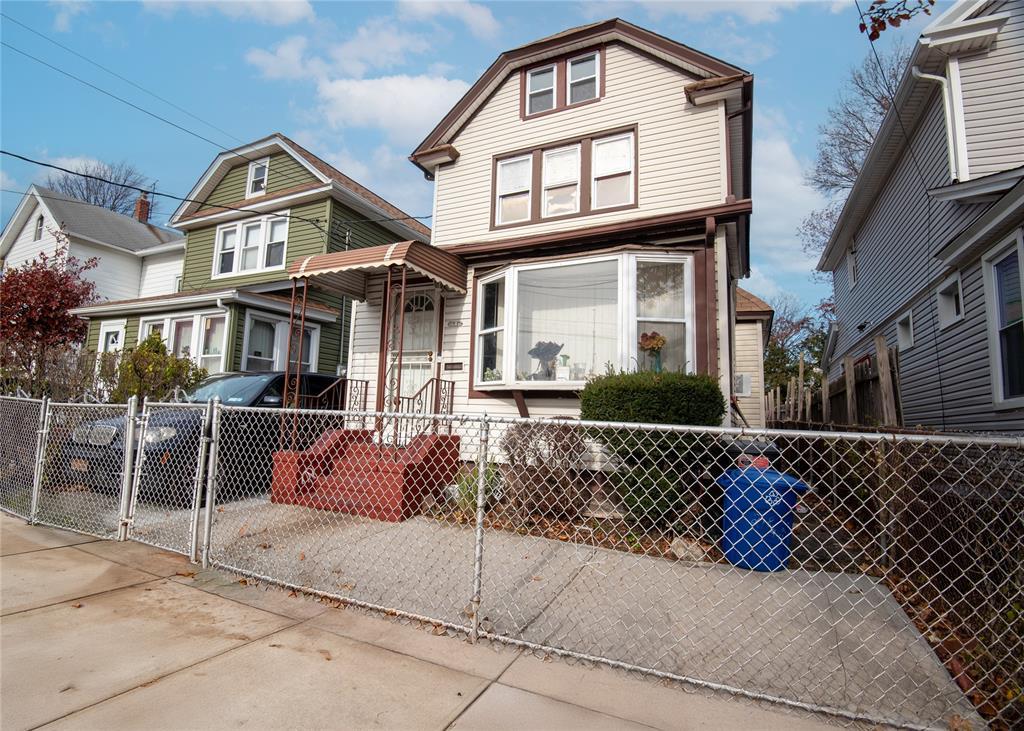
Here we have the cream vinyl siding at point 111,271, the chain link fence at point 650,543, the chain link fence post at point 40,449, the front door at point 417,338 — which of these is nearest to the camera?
the chain link fence at point 650,543

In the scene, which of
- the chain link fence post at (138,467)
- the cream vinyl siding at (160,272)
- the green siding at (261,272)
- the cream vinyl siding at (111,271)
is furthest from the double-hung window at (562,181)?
the cream vinyl siding at (111,271)

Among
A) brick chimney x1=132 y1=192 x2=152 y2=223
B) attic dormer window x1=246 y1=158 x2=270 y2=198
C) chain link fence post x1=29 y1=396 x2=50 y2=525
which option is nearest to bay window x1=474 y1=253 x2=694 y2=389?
chain link fence post x1=29 y1=396 x2=50 y2=525

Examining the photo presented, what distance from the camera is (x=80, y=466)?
19.6 feet

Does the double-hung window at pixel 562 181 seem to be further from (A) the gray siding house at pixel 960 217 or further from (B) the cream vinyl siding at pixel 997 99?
(B) the cream vinyl siding at pixel 997 99

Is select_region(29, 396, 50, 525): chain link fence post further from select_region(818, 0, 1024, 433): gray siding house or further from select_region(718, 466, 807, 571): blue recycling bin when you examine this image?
select_region(818, 0, 1024, 433): gray siding house

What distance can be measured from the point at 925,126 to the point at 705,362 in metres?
6.95

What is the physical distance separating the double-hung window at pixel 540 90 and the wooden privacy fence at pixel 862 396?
22.1 feet

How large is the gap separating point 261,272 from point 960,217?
15770 mm

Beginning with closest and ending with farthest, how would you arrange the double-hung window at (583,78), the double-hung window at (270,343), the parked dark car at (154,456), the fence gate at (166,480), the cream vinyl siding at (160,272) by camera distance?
1. the fence gate at (166,480)
2. the parked dark car at (154,456)
3. the double-hung window at (583,78)
4. the double-hung window at (270,343)
5. the cream vinyl siding at (160,272)

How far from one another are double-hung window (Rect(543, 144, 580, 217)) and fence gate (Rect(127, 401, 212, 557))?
6259 mm

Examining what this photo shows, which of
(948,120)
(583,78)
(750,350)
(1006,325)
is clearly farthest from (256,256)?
(1006,325)

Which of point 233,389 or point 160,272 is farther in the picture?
point 160,272

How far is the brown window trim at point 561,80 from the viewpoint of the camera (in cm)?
898

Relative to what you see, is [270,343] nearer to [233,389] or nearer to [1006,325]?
[233,389]
